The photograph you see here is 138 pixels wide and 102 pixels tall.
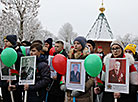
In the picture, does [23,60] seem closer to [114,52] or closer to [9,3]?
[114,52]

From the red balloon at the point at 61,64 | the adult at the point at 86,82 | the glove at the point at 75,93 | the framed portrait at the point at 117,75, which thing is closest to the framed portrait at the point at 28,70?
the red balloon at the point at 61,64

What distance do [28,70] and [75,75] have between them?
900 millimetres

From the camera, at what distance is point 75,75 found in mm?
2961

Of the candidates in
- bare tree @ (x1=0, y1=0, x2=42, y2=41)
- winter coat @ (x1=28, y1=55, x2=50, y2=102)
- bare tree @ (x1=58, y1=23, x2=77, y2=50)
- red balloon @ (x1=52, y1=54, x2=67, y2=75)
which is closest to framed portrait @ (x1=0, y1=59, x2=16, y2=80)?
winter coat @ (x1=28, y1=55, x2=50, y2=102)

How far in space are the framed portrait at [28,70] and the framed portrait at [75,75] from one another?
2.09ft

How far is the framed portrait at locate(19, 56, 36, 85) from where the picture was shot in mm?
3176

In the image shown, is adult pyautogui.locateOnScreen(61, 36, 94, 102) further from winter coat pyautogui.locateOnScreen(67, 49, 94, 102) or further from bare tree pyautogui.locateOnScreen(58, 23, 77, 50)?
bare tree pyautogui.locateOnScreen(58, 23, 77, 50)

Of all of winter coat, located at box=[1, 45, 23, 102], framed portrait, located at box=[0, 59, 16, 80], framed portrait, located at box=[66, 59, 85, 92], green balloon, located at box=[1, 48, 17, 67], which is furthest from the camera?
winter coat, located at box=[1, 45, 23, 102]

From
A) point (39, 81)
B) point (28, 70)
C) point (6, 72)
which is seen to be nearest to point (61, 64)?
point (39, 81)

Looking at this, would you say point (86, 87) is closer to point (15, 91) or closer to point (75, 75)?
point (75, 75)

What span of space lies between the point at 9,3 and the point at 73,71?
20.7 metres

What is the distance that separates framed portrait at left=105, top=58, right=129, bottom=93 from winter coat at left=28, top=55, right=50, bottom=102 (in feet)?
3.53

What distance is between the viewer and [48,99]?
13.7 feet

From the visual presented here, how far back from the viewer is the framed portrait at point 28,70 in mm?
3176
